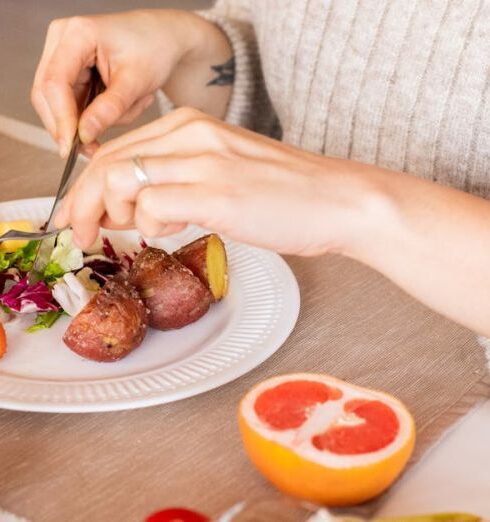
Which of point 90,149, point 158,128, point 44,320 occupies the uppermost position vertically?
point 158,128

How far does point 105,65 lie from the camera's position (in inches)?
42.4

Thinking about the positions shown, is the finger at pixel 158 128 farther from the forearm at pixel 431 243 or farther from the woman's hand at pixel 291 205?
the forearm at pixel 431 243

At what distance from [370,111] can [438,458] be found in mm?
651

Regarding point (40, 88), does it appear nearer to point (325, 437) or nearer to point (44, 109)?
point (44, 109)

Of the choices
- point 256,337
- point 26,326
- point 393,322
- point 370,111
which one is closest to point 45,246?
point 26,326

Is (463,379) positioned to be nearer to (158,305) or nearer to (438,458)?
(438,458)

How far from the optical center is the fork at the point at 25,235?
874 mm

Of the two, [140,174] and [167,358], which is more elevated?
[140,174]

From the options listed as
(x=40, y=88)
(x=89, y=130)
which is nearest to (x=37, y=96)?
(x=40, y=88)

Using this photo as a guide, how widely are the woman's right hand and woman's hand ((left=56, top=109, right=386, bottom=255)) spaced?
27cm

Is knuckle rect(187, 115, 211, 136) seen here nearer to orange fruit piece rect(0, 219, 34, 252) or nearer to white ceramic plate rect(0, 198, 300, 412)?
white ceramic plate rect(0, 198, 300, 412)

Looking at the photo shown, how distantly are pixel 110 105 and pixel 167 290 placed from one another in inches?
10.7

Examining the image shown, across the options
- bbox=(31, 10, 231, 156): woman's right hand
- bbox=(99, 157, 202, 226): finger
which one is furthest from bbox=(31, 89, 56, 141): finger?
bbox=(99, 157, 202, 226): finger

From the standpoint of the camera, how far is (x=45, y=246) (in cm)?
91
